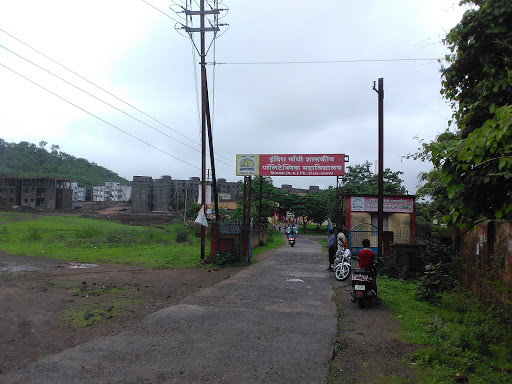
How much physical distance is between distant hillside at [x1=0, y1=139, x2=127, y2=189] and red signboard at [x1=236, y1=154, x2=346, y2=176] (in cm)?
7696

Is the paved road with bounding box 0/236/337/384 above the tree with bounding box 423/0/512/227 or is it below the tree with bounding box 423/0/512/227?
below

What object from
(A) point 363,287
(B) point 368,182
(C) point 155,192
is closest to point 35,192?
(C) point 155,192

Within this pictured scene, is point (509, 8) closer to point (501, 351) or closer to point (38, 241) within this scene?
point (501, 351)

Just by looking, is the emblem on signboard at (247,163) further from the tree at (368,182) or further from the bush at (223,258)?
the tree at (368,182)

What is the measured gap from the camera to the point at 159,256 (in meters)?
19.8

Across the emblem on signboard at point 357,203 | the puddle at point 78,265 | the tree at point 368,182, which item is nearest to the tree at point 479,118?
the puddle at point 78,265

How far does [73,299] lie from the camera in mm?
9102

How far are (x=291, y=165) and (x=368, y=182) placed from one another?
26.8m

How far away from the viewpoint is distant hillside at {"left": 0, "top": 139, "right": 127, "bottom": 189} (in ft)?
275

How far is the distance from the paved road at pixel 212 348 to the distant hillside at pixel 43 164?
284 ft

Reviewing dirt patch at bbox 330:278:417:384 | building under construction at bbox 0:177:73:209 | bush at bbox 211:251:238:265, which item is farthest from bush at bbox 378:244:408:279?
building under construction at bbox 0:177:73:209

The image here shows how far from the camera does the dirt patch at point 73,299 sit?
19.5 ft

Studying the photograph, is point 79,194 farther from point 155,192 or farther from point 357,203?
point 357,203

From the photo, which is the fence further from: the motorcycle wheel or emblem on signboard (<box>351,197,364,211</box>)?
emblem on signboard (<box>351,197,364,211</box>)
